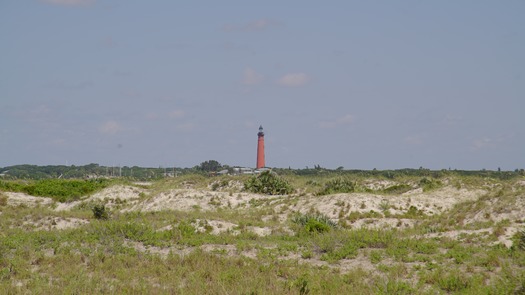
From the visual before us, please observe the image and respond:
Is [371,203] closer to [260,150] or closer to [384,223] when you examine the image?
[384,223]

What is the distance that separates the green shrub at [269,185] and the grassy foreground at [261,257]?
1732 cm

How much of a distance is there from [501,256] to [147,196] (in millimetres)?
30621

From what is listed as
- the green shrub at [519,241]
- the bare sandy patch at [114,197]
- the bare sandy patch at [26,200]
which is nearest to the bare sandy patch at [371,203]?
the green shrub at [519,241]

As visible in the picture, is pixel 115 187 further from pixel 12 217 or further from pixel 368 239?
pixel 368 239

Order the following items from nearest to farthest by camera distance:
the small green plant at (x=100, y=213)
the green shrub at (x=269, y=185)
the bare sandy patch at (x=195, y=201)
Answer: the small green plant at (x=100, y=213) < the bare sandy patch at (x=195, y=201) < the green shrub at (x=269, y=185)

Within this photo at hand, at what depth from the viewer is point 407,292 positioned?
47.9 feet

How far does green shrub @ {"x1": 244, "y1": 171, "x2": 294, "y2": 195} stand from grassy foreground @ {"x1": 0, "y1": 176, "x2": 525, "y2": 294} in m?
17.3

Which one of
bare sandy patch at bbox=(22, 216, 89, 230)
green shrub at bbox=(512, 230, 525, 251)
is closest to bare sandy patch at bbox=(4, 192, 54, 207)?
bare sandy patch at bbox=(22, 216, 89, 230)

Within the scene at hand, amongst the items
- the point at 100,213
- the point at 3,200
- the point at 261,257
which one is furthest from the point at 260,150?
the point at 261,257

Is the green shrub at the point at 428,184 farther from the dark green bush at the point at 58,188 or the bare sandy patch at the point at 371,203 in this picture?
the dark green bush at the point at 58,188

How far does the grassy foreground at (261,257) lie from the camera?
15.1 m

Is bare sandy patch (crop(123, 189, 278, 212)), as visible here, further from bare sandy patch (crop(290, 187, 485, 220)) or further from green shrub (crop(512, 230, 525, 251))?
green shrub (crop(512, 230, 525, 251))

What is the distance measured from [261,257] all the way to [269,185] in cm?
2881

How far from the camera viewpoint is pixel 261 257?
18.9m
